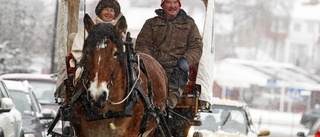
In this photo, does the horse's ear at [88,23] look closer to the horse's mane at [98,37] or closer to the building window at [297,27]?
the horse's mane at [98,37]

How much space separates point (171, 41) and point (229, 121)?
22.5 ft

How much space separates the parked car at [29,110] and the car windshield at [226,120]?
9.49 ft

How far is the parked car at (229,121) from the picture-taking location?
21859 millimetres

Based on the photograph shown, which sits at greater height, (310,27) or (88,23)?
(88,23)

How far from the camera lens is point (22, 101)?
22.3 meters

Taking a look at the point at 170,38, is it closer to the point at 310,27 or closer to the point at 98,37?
the point at 98,37

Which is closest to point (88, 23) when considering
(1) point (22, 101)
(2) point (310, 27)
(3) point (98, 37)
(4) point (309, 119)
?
(3) point (98, 37)

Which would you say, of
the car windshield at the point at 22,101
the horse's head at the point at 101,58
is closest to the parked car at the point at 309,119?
the car windshield at the point at 22,101

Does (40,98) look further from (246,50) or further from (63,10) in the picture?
(246,50)

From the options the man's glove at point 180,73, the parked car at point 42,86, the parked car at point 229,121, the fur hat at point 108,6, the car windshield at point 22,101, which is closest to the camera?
the fur hat at point 108,6

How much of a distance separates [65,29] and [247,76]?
2828 inches

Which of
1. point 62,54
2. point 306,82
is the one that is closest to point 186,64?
point 62,54

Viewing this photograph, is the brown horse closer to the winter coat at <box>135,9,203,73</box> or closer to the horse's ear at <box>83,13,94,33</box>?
the horse's ear at <box>83,13,94,33</box>

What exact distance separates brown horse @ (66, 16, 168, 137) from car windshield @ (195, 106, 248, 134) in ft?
25.5
